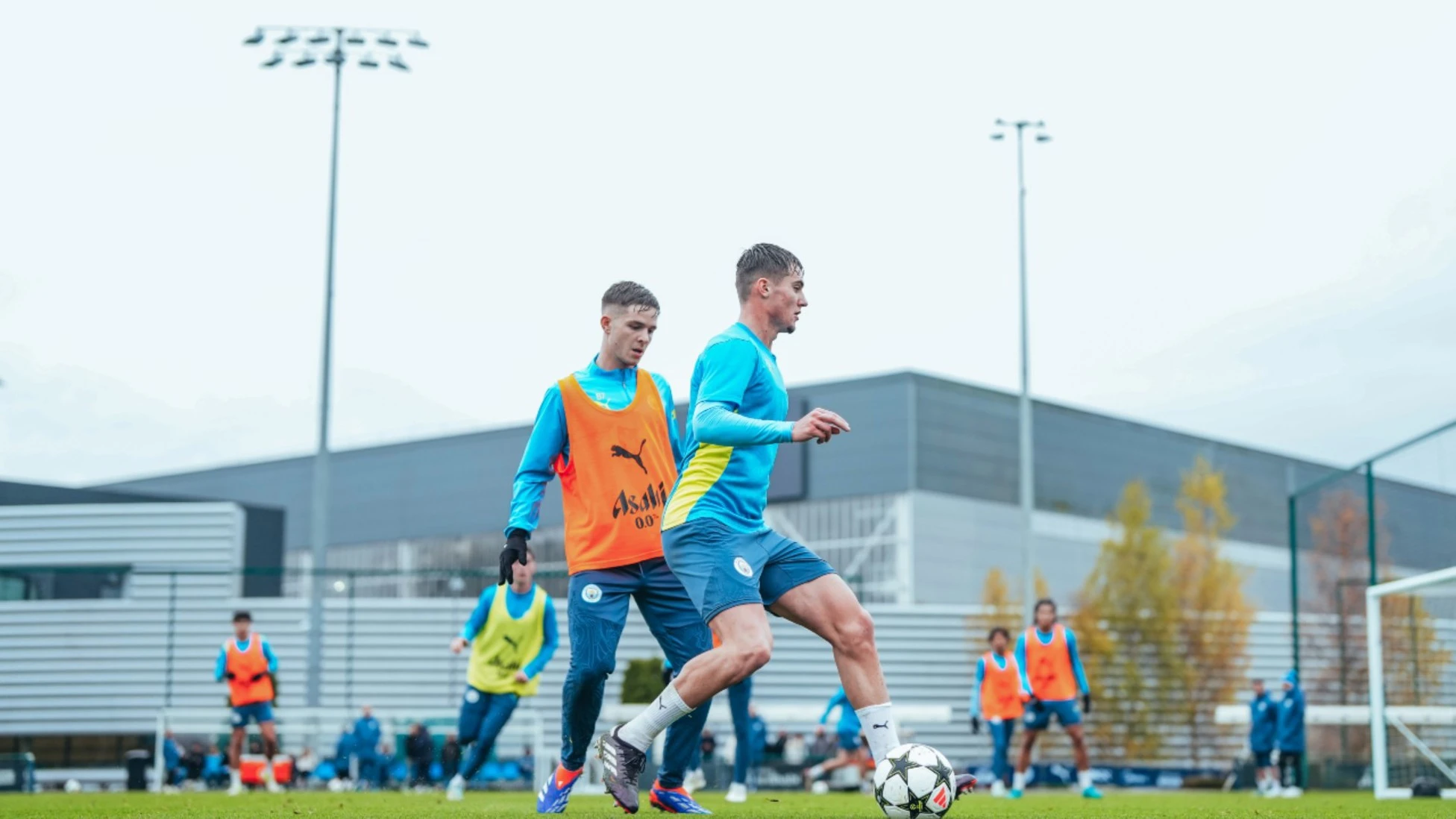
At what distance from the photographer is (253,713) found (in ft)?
54.4

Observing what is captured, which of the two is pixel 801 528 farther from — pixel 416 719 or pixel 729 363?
pixel 729 363

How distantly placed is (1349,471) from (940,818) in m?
13.0

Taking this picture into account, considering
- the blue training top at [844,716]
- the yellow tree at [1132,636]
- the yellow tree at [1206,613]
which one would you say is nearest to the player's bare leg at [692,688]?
the blue training top at [844,716]

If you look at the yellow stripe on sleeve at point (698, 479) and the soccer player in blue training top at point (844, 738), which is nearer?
the yellow stripe on sleeve at point (698, 479)

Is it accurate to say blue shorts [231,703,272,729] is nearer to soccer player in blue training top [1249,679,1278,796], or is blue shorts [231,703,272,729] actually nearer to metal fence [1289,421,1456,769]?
metal fence [1289,421,1456,769]

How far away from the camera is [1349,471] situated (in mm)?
17516

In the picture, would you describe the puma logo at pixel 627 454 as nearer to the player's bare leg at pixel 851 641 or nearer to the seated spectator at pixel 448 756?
the player's bare leg at pixel 851 641

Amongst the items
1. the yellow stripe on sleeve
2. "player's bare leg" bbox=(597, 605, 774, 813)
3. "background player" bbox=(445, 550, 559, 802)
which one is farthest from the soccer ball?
"background player" bbox=(445, 550, 559, 802)

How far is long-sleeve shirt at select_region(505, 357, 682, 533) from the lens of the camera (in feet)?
24.2

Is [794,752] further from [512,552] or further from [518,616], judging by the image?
[512,552]

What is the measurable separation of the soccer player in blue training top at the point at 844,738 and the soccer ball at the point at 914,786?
1162cm

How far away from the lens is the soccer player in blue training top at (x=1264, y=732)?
72.8 feet

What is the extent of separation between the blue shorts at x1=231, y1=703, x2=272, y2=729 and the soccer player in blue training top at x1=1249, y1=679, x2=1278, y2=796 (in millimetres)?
13486

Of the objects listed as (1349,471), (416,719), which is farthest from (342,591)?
(1349,471)
